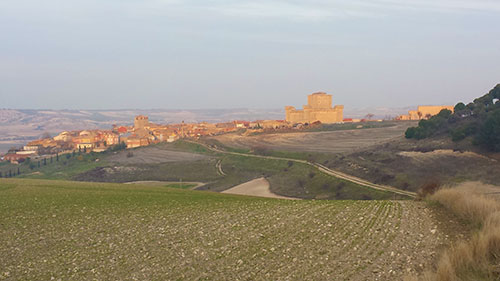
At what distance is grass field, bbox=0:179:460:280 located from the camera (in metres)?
12.2

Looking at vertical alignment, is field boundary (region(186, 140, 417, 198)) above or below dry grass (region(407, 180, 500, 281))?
below

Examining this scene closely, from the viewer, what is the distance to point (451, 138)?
219 ft

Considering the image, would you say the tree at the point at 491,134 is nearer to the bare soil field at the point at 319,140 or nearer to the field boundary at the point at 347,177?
the field boundary at the point at 347,177

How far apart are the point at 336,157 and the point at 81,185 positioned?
54695mm

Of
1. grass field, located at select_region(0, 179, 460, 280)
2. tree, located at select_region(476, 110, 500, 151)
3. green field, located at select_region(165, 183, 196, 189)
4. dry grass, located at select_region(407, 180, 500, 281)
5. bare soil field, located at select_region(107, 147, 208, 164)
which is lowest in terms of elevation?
green field, located at select_region(165, 183, 196, 189)

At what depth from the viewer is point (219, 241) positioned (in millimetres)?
15141

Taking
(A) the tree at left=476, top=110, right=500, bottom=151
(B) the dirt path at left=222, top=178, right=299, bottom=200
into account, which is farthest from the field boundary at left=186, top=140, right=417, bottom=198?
(A) the tree at left=476, top=110, right=500, bottom=151

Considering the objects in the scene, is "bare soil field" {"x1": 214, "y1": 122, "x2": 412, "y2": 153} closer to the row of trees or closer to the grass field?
the row of trees

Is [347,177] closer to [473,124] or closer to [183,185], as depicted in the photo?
[473,124]

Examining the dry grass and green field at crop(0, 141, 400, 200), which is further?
green field at crop(0, 141, 400, 200)

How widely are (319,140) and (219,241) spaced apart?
99.8 meters

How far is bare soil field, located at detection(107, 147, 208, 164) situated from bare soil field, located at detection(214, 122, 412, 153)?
15422 millimetres

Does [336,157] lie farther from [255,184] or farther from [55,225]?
[55,225]

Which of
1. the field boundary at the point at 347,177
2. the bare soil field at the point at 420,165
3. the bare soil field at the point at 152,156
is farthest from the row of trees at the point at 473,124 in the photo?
the bare soil field at the point at 152,156
